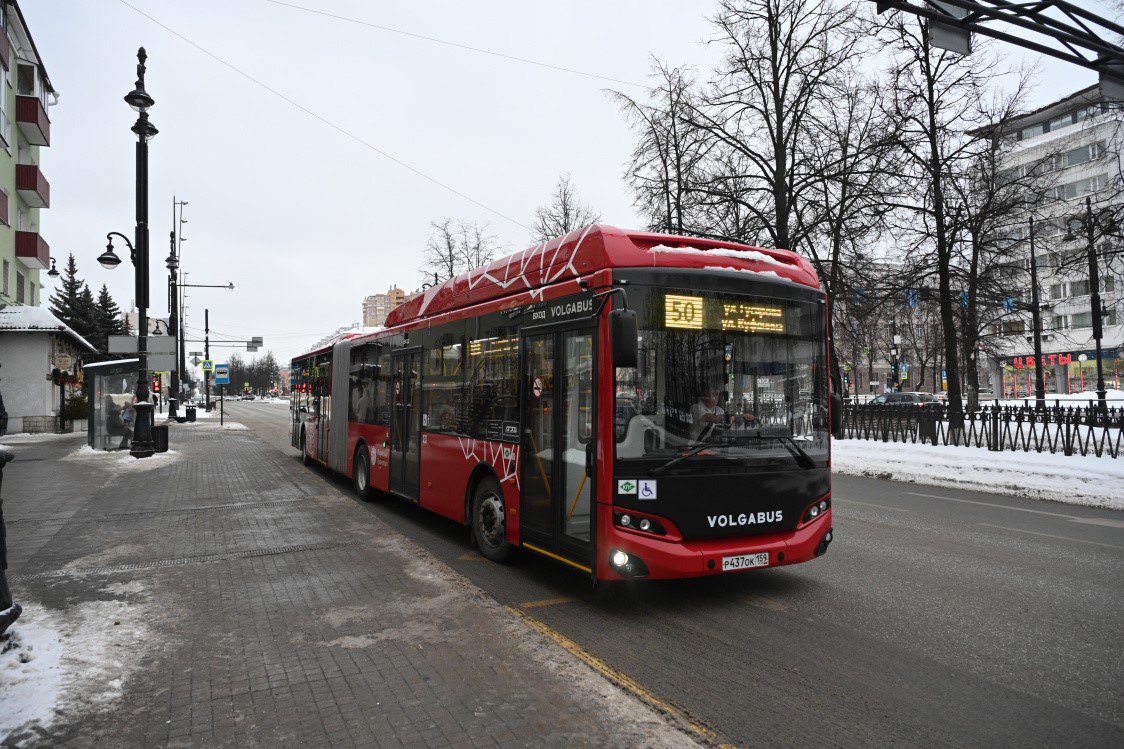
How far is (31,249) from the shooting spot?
99.6 ft

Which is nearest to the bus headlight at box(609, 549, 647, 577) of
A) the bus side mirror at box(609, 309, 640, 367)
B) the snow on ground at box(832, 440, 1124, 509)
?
the bus side mirror at box(609, 309, 640, 367)

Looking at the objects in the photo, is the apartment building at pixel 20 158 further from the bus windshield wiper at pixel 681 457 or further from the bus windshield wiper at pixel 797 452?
the bus windshield wiper at pixel 797 452

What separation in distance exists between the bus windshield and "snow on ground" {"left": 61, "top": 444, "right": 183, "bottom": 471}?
48.1ft

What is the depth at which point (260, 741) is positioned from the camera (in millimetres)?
3502

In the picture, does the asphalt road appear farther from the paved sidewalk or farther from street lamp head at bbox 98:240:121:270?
street lamp head at bbox 98:240:121:270

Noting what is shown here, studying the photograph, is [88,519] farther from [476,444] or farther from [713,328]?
[713,328]

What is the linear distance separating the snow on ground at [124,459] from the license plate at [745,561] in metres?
14.9

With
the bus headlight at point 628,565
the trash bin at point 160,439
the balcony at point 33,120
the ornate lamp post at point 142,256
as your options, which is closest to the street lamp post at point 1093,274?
the bus headlight at point 628,565

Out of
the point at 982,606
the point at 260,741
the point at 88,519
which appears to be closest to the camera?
the point at 260,741

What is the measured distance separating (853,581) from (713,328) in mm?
2747

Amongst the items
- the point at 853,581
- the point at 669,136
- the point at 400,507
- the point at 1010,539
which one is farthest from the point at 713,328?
the point at 669,136

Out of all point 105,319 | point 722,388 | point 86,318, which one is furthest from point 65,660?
point 105,319

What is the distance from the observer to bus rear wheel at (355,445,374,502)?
37.6 ft

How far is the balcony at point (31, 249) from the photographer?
30.0 m
